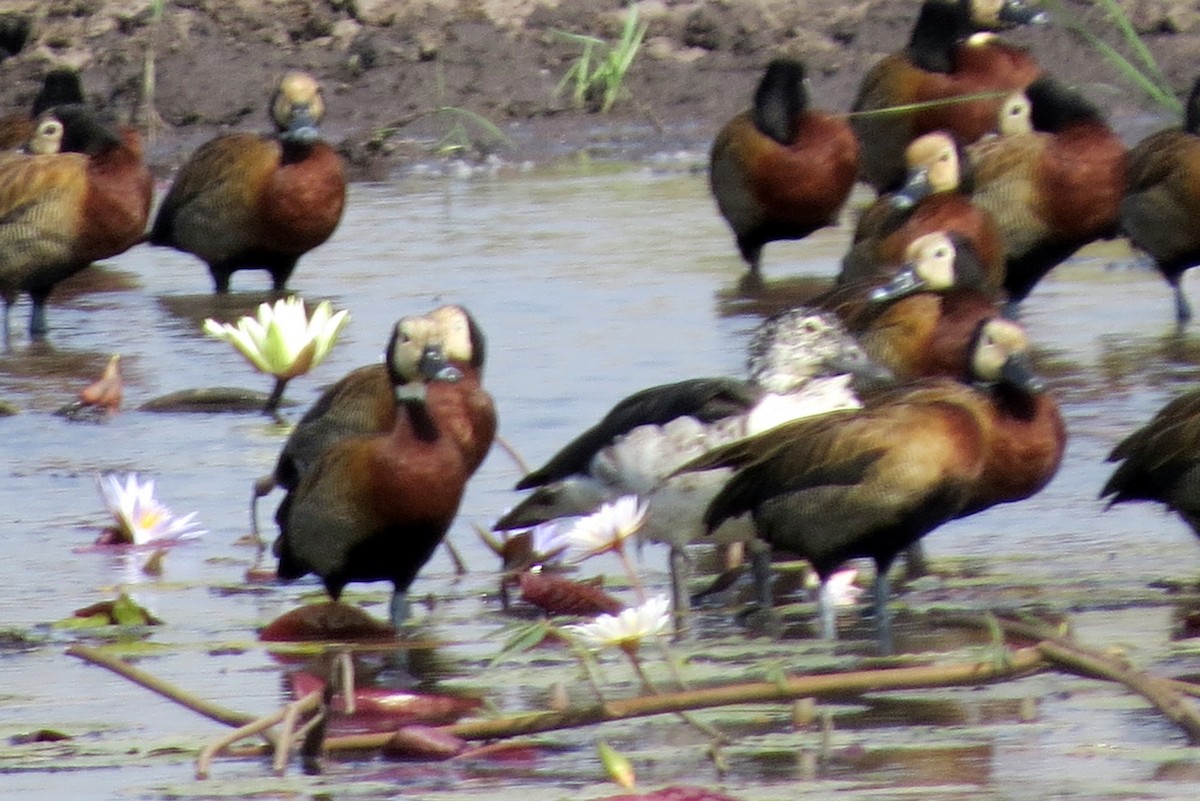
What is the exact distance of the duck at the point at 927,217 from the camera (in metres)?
8.81

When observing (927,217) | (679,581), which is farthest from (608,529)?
(927,217)

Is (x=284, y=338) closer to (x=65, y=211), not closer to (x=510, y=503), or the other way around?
(x=510, y=503)

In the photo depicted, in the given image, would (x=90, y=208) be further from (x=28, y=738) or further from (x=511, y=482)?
(x=28, y=738)

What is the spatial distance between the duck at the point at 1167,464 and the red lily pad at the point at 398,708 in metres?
1.79

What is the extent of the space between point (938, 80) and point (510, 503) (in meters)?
5.69

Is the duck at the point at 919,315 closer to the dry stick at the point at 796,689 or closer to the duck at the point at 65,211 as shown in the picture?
the dry stick at the point at 796,689

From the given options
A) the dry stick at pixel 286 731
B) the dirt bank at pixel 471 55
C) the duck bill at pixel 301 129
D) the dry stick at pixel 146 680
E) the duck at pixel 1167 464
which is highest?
the dry stick at pixel 146 680

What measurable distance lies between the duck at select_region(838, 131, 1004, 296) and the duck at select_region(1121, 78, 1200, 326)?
667 mm

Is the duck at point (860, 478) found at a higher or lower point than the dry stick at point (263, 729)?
lower

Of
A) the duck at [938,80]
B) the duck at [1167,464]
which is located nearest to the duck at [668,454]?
the duck at [1167,464]

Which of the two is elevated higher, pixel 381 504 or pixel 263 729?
pixel 263 729

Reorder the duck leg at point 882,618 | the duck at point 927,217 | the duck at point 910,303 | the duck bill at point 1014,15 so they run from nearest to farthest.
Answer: the duck leg at point 882,618
the duck at point 910,303
the duck at point 927,217
the duck bill at point 1014,15

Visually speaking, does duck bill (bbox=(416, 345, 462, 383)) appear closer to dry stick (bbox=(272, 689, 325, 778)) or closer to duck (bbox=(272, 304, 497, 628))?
duck (bbox=(272, 304, 497, 628))

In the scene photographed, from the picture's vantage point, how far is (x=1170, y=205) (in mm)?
9688
